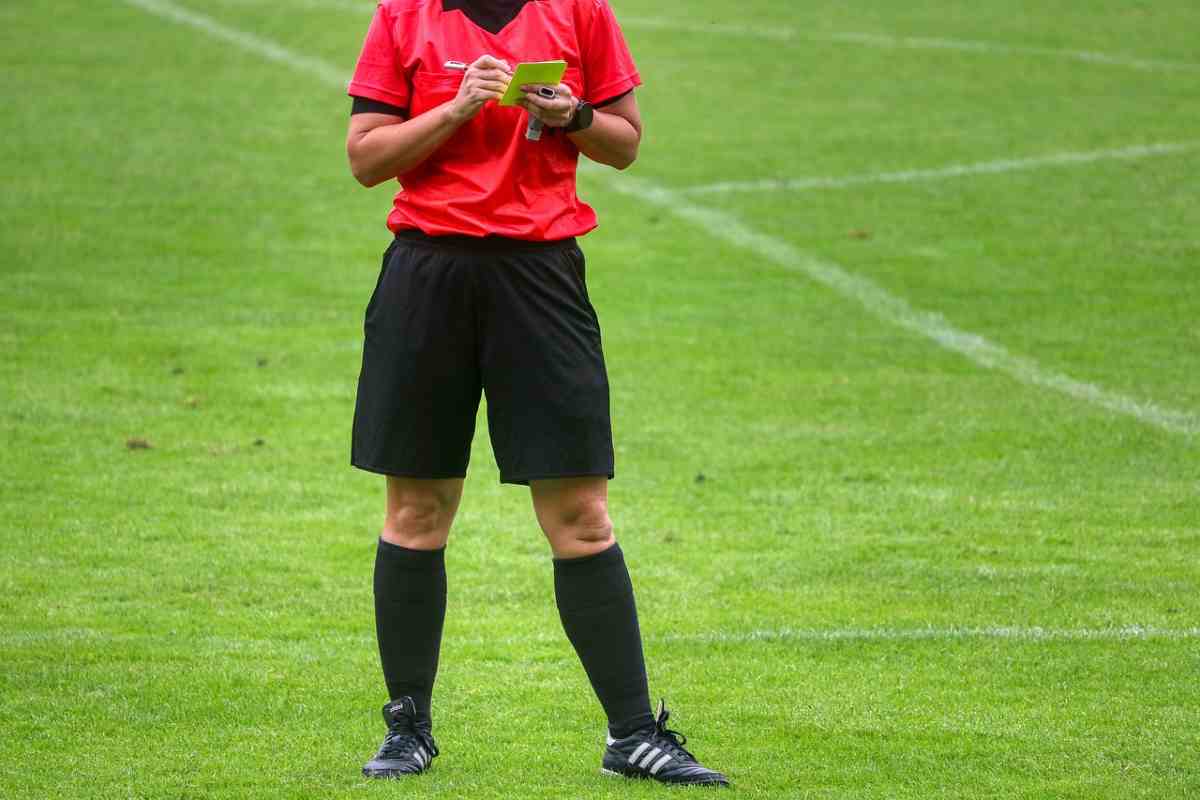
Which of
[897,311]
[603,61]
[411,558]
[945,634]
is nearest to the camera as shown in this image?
[603,61]

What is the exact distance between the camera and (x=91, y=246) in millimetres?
13656

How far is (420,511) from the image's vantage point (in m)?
4.93

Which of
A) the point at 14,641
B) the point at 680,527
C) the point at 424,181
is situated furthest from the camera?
the point at 680,527

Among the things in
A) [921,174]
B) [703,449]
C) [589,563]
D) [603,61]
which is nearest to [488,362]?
[589,563]

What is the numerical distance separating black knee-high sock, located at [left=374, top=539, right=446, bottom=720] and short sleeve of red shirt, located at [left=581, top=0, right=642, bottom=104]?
1.19 metres

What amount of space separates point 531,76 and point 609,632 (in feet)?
4.37

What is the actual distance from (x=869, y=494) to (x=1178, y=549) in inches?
54.3

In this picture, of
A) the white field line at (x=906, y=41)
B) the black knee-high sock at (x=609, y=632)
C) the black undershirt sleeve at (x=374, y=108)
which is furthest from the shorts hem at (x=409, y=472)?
the white field line at (x=906, y=41)

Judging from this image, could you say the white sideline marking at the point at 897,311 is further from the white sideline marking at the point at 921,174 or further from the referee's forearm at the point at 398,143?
the referee's forearm at the point at 398,143

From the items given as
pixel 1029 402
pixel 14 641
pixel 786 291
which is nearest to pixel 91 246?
pixel 786 291

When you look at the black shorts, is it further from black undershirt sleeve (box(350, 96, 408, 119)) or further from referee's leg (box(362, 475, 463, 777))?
black undershirt sleeve (box(350, 96, 408, 119))

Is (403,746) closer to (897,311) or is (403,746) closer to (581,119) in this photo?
(581,119)

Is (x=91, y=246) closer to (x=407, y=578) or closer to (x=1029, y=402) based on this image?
(x=1029, y=402)

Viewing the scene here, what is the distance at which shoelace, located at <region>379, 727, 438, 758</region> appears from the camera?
4875mm
